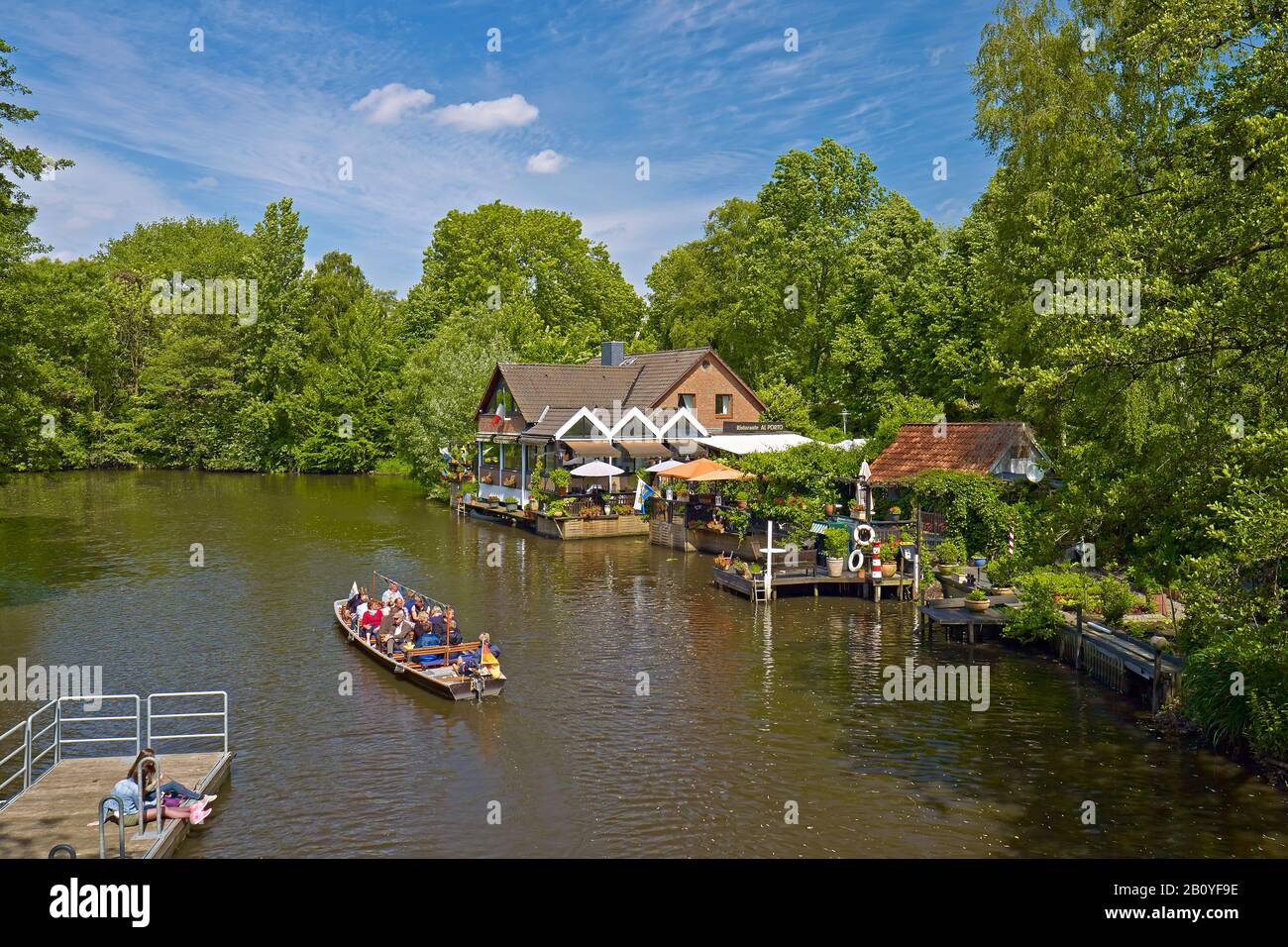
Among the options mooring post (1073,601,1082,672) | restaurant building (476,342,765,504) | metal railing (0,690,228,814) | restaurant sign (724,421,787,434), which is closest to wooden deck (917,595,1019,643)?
mooring post (1073,601,1082,672)

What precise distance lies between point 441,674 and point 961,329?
34.8 m

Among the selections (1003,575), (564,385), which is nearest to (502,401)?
(564,385)

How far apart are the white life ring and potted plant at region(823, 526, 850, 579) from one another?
0.23 metres

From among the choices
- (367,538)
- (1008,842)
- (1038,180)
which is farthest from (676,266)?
(1008,842)

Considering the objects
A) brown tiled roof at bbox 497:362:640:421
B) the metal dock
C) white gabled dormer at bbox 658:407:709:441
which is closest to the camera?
the metal dock

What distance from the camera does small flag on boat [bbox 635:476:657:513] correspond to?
48875 mm

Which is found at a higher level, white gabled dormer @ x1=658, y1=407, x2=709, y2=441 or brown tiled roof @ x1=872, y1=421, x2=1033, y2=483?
white gabled dormer @ x1=658, y1=407, x2=709, y2=441

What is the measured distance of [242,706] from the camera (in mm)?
22688

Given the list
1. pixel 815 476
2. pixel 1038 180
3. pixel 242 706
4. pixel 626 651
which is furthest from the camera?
pixel 815 476

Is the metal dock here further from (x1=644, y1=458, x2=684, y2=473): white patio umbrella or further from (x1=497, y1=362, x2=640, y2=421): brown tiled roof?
(x1=497, y1=362, x2=640, y2=421): brown tiled roof

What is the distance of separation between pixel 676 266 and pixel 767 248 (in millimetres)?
20605

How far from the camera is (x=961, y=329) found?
49.7 meters

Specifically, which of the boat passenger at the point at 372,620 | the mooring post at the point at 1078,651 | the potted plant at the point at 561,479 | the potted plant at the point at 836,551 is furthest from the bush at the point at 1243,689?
the potted plant at the point at 561,479
